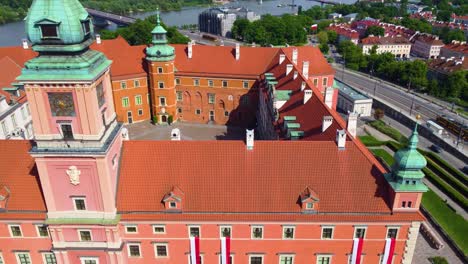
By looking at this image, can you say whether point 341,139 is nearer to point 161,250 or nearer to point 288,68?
point 161,250

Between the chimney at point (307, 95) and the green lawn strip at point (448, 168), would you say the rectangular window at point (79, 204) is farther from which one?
the green lawn strip at point (448, 168)

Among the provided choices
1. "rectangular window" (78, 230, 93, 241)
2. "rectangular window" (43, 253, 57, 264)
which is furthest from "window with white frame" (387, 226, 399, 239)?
"rectangular window" (43, 253, 57, 264)

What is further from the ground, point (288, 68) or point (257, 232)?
point (288, 68)

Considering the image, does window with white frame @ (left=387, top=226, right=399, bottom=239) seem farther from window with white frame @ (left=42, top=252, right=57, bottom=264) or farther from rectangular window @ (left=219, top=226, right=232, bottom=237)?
window with white frame @ (left=42, top=252, right=57, bottom=264)

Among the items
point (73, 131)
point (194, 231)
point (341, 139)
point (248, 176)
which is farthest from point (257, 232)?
point (73, 131)

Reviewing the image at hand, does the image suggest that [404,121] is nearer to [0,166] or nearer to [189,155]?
[189,155]

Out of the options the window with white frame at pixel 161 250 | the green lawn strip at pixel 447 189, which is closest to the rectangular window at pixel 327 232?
the window with white frame at pixel 161 250
